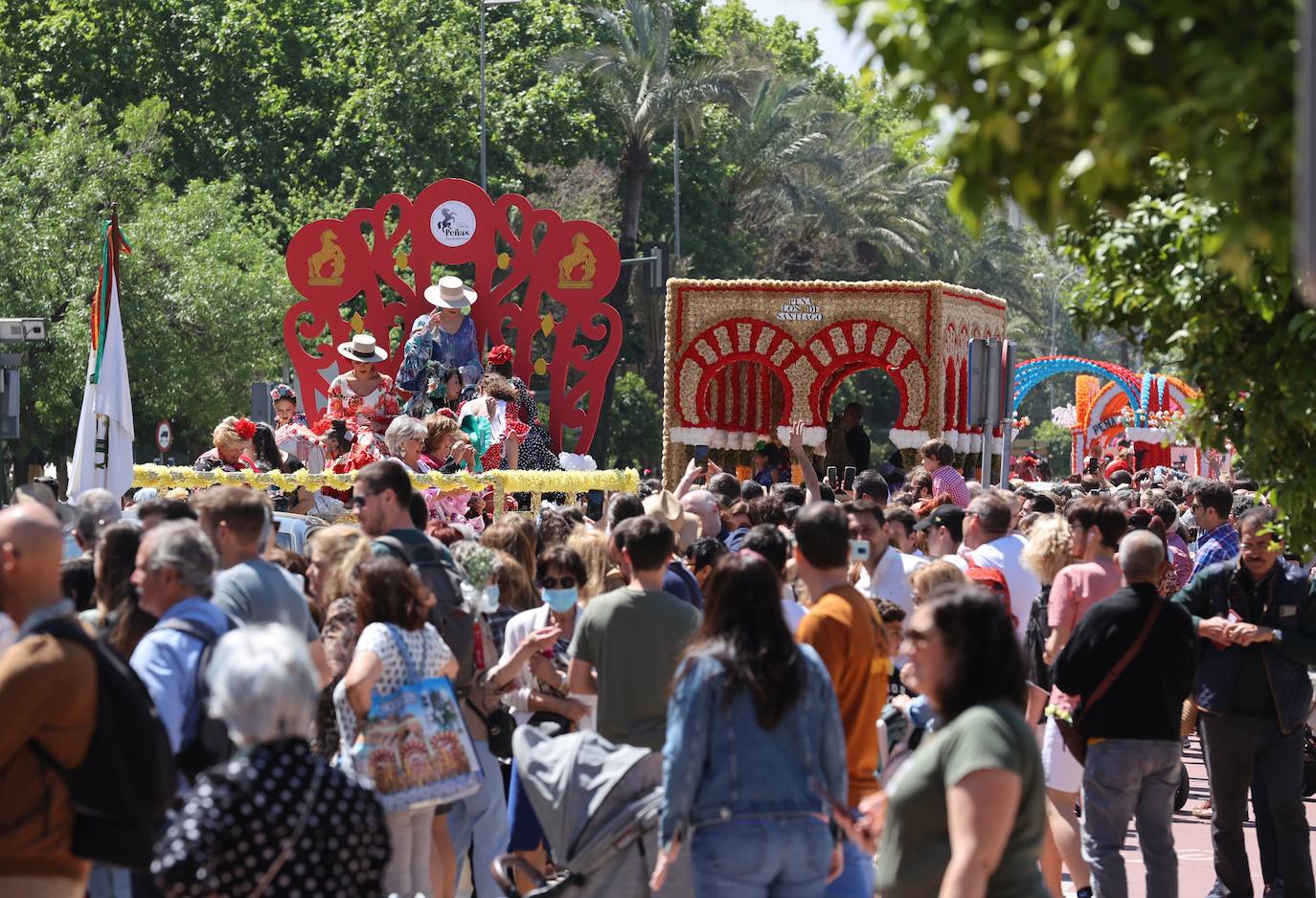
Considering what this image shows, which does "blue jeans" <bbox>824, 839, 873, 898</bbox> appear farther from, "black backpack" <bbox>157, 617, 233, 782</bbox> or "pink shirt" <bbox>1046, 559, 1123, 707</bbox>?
"pink shirt" <bbox>1046, 559, 1123, 707</bbox>

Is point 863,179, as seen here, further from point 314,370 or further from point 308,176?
point 314,370

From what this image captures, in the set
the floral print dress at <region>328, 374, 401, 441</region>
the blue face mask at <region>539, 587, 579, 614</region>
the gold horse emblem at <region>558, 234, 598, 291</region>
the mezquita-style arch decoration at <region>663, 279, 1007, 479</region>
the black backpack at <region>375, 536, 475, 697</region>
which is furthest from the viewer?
the mezquita-style arch decoration at <region>663, 279, 1007, 479</region>

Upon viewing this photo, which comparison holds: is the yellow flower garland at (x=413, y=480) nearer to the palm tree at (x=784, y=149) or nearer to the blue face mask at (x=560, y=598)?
the blue face mask at (x=560, y=598)

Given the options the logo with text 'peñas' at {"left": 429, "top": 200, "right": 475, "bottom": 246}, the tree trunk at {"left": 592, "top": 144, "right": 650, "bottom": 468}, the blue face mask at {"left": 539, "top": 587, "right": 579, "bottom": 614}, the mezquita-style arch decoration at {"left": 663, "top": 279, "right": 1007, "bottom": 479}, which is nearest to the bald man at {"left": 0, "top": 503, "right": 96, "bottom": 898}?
the blue face mask at {"left": 539, "top": 587, "right": 579, "bottom": 614}

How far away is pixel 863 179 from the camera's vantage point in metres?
46.8

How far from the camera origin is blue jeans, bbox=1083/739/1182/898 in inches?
282

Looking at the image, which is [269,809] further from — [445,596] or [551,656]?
[551,656]

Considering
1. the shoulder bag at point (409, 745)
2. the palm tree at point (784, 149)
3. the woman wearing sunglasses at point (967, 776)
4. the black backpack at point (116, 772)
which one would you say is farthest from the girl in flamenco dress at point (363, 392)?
the palm tree at point (784, 149)

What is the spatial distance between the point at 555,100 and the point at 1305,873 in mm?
34937

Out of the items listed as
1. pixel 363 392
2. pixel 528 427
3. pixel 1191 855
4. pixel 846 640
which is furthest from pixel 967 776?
pixel 363 392

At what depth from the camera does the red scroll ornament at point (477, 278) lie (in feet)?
58.1

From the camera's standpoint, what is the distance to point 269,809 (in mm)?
4383

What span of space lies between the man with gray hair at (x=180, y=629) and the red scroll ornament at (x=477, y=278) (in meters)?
11.7

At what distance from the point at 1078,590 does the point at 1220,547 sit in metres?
2.45
